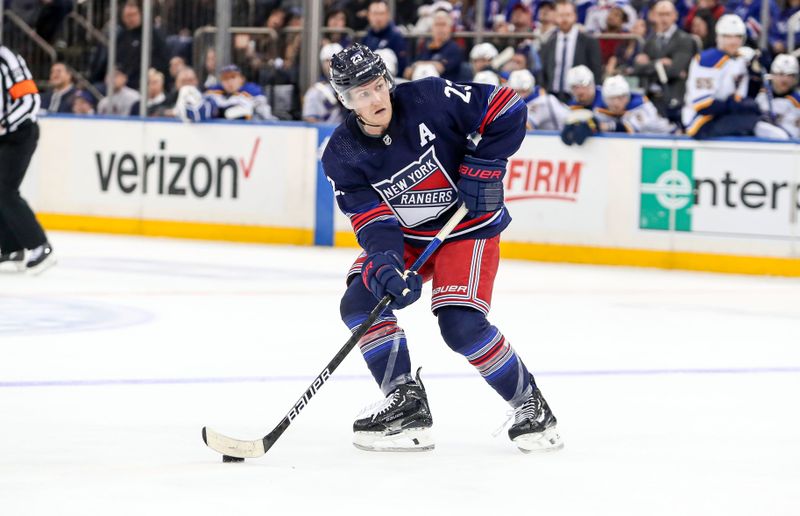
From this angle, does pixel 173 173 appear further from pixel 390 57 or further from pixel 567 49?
pixel 567 49

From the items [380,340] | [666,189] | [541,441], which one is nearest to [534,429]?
[541,441]

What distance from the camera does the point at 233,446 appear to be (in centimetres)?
376

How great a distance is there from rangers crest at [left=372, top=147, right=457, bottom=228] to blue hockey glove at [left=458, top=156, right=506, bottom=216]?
0.08 metres

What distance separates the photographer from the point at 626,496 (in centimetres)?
343

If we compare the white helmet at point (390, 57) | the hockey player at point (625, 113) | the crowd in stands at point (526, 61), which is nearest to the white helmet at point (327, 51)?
the crowd in stands at point (526, 61)

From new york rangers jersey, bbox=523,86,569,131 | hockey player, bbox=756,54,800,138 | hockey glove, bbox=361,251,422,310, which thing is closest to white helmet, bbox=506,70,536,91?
new york rangers jersey, bbox=523,86,569,131

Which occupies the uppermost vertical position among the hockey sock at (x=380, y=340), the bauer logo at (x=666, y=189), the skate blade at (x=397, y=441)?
the hockey sock at (x=380, y=340)

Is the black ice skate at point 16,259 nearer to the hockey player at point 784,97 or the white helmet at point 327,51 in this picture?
the white helmet at point 327,51

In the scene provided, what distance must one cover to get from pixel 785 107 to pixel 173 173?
14.6ft

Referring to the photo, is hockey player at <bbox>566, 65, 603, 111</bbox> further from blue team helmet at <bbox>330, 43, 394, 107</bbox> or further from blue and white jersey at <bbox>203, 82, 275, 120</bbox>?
blue team helmet at <bbox>330, 43, 394, 107</bbox>

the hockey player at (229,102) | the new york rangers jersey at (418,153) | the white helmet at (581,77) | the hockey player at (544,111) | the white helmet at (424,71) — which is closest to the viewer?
the new york rangers jersey at (418,153)

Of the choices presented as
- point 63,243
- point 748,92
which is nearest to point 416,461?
point 748,92

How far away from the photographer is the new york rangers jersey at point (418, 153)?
157 inches

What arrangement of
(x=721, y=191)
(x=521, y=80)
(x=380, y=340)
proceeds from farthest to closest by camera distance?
(x=521, y=80), (x=721, y=191), (x=380, y=340)
